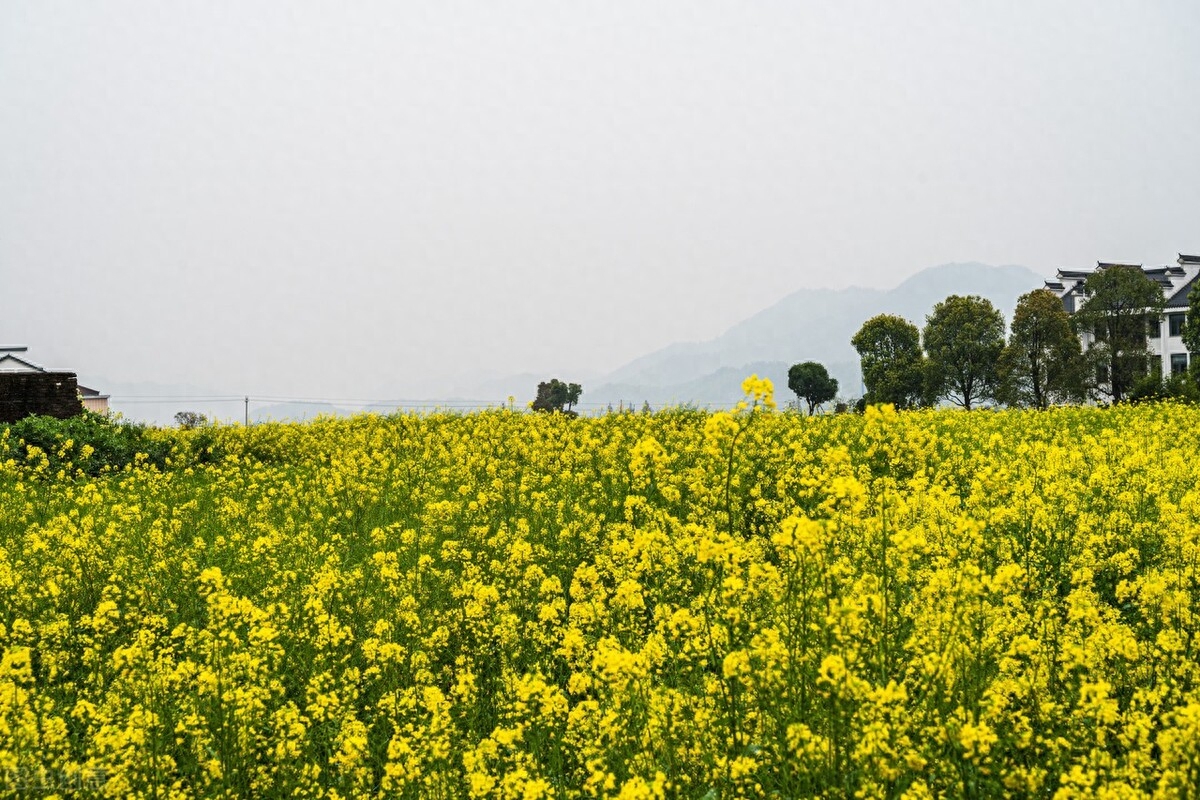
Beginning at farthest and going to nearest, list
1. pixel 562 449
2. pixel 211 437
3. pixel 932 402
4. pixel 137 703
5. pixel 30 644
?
1. pixel 932 402
2. pixel 211 437
3. pixel 562 449
4. pixel 30 644
5. pixel 137 703

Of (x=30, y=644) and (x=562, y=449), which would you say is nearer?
(x=30, y=644)

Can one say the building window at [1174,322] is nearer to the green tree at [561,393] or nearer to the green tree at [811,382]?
the green tree at [811,382]

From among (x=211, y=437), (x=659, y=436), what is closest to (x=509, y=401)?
(x=659, y=436)

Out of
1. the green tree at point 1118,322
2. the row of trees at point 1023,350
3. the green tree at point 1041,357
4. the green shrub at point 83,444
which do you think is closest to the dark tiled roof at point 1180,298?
the row of trees at point 1023,350

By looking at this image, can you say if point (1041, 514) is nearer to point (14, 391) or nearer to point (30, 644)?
point (30, 644)

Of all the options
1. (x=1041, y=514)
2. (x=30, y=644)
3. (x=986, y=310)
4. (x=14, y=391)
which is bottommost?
(x=30, y=644)

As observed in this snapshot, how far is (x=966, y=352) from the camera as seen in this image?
2009 inches

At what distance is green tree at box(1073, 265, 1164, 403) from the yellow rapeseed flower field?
43685mm

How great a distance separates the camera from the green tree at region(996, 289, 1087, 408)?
47688 mm

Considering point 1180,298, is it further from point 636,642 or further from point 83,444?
point 636,642

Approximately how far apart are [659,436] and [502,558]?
7.53 metres

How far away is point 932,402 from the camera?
168 ft

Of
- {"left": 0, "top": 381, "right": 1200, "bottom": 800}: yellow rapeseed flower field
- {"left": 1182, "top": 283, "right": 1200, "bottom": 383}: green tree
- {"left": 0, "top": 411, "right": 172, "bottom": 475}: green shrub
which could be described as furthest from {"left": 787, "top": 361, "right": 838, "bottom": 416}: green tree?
{"left": 0, "top": 381, "right": 1200, "bottom": 800}: yellow rapeseed flower field

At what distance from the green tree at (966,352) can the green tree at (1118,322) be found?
5.09 meters
